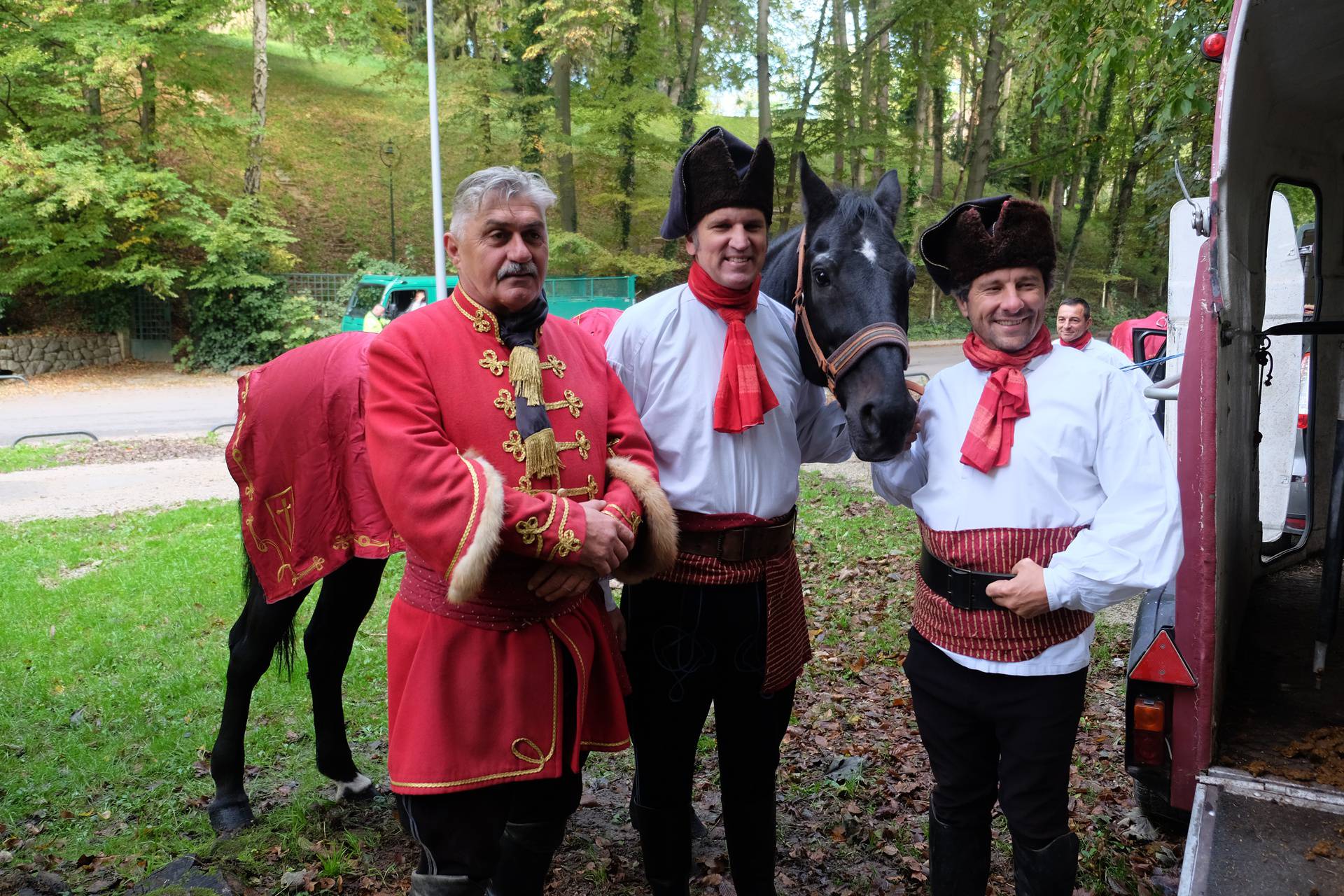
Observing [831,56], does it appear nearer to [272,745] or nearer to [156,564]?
[156,564]

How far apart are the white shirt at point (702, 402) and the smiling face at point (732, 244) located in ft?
0.41

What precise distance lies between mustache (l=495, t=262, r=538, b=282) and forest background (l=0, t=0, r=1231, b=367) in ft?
44.3

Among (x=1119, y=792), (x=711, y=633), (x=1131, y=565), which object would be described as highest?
(x=1131, y=565)

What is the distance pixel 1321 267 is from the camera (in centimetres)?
445

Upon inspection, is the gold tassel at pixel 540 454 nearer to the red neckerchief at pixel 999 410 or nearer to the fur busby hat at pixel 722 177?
the fur busby hat at pixel 722 177

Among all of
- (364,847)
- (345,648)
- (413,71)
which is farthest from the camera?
(413,71)

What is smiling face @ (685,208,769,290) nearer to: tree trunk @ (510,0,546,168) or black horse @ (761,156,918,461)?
black horse @ (761,156,918,461)

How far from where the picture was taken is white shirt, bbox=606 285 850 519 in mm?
2457

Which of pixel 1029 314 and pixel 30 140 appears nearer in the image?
pixel 1029 314

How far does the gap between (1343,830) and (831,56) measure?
2253 centimetres

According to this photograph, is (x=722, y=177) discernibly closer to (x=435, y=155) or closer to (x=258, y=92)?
(x=435, y=155)

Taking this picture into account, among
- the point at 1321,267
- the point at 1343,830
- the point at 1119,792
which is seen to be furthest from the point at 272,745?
the point at 1321,267

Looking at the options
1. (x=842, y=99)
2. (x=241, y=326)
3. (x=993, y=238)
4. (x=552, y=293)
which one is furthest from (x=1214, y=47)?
(x=241, y=326)

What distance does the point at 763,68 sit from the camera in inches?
875
